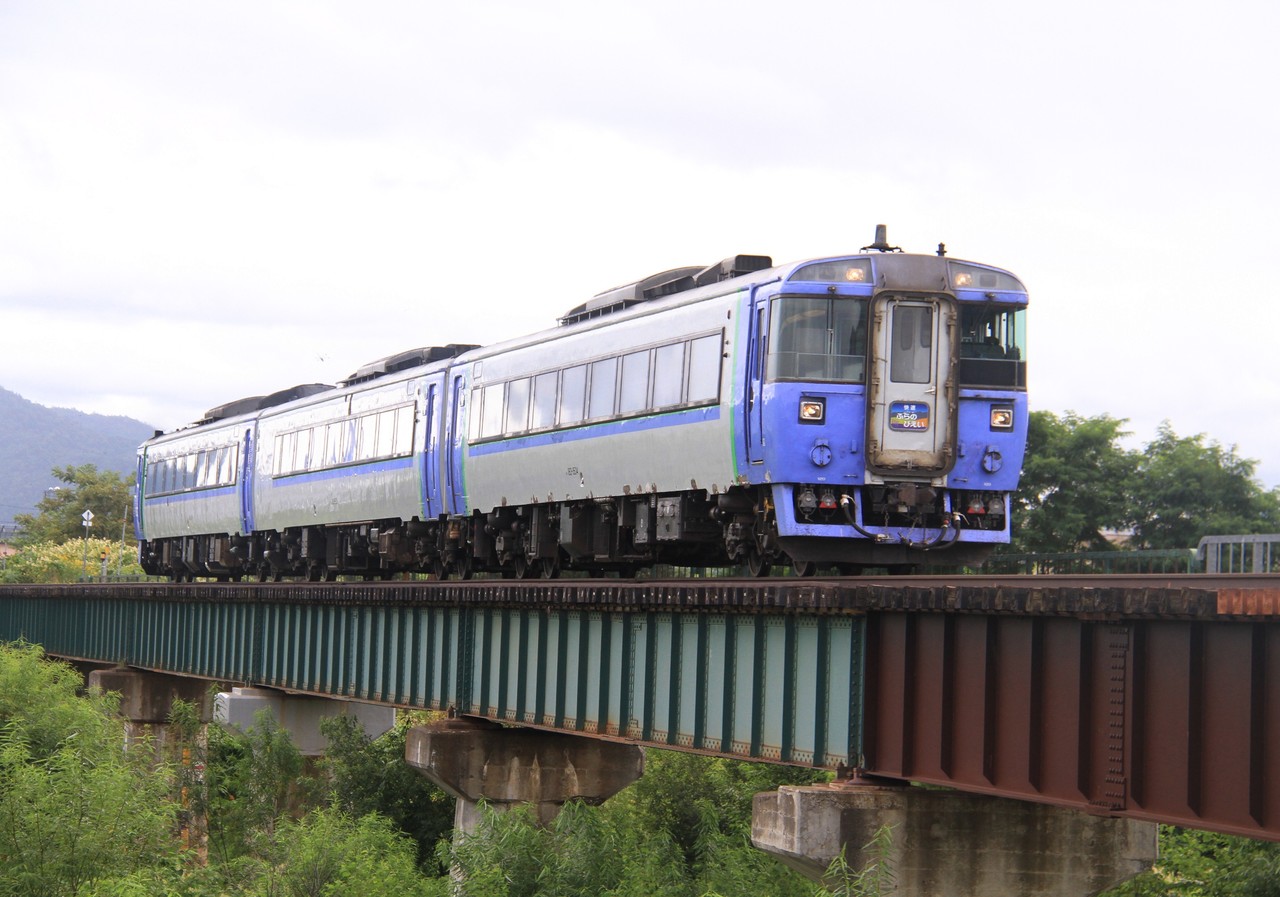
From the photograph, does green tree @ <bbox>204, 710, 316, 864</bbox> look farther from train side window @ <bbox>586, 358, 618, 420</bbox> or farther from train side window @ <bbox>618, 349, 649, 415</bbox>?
train side window @ <bbox>618, 349, 649, 415</bbox>

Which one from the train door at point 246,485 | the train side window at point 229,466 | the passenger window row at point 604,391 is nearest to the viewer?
the passenger window row at point 604,391

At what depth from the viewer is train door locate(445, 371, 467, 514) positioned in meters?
26.1

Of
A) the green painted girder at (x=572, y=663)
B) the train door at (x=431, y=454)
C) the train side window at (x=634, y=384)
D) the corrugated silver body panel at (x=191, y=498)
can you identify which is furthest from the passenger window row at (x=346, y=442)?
the train side window at (x=634, y=384)

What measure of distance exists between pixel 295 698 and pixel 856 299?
20926 millimetres

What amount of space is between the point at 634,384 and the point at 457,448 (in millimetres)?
6031

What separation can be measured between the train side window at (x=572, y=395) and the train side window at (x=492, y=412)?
2.19 metres

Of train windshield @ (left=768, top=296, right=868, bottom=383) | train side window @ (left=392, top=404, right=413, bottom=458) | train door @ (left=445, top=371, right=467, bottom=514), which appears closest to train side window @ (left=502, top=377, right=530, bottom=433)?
train door @ (left=445, top=371, right=467, bottom=514)

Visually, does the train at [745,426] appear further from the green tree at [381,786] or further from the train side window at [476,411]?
the green tree at [381,786]

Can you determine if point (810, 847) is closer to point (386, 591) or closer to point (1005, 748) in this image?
point (1005, 748)

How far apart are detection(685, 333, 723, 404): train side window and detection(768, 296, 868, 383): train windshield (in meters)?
1.17

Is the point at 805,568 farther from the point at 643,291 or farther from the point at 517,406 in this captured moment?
the point at 517,406

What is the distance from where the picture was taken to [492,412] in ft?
83.0

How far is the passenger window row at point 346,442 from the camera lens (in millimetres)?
29078

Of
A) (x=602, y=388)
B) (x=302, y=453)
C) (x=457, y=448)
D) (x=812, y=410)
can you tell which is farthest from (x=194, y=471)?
(x=812, y=410)
